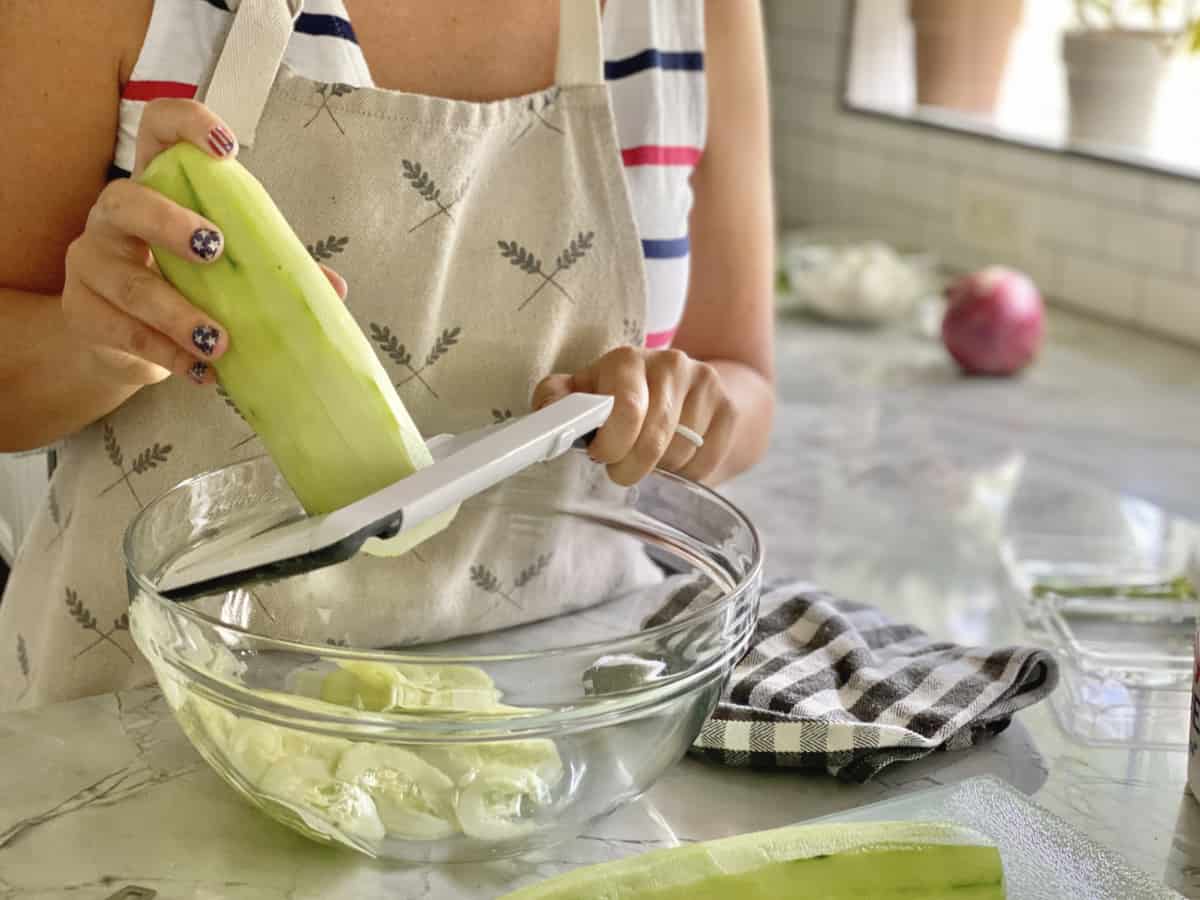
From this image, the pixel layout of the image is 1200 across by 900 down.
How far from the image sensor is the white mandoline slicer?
550mm

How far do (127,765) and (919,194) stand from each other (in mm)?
1800

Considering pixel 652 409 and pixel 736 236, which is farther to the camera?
pixel 736 236

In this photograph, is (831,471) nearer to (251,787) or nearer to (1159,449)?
(1159,449)

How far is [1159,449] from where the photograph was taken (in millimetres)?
1526

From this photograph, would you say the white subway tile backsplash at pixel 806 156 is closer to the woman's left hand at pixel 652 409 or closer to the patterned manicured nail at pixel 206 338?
the woman's left hand at pixel 652 409

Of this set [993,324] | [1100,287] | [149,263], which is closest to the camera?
[149,263]

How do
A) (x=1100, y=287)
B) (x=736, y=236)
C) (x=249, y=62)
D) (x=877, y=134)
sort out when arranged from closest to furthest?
(x=249, y=62)
(x=736, y=236)
(x=1100, y=287)
(x=877, y=134)

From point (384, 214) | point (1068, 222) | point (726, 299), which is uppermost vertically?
point (384, 214)

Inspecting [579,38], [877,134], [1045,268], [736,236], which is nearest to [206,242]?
[579,38]

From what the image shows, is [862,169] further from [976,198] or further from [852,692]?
[852,692]

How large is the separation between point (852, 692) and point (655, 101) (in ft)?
A: 1.26

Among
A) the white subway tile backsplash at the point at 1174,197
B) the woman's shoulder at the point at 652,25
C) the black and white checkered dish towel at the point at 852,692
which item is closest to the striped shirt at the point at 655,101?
the woman's shoulder at the point at 652,25

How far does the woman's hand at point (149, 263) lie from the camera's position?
0.59 meters

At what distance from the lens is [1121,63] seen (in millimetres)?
1938
